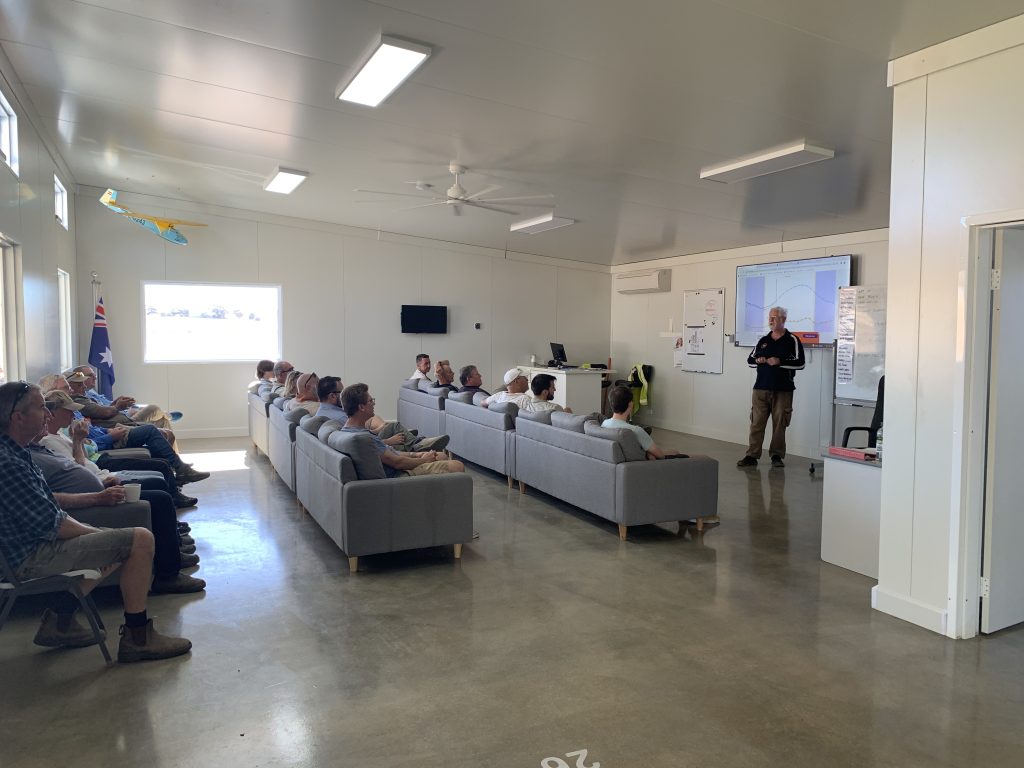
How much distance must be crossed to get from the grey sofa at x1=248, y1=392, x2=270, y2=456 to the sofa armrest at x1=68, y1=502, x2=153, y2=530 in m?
3.45

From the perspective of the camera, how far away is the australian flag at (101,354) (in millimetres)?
8406

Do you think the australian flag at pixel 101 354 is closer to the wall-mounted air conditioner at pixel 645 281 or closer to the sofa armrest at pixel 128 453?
the sofa armrest at pixel 128 453

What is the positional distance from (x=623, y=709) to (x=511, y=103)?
3.55 m

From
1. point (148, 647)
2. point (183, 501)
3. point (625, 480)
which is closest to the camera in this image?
point (148, 647)

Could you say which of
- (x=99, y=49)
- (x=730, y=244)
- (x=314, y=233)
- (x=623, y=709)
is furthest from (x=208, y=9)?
(x=730, y=244)

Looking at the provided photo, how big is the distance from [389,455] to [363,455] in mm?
223

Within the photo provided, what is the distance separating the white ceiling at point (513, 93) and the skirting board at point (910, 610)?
2.71 meters

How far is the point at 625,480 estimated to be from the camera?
488cm

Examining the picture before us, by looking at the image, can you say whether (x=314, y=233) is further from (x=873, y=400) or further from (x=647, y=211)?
(x=873, y=400)

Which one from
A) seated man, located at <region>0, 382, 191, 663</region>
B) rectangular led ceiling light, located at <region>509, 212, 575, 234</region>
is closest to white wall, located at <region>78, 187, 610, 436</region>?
rectangular led ceiling light, located at <region>509, 212, 575, 234</region>

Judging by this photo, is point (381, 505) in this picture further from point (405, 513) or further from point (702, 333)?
point (702, 333)

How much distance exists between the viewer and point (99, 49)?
4293mm

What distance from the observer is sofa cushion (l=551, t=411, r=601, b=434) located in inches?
215

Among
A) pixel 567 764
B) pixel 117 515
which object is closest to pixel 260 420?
pixel 117 515
